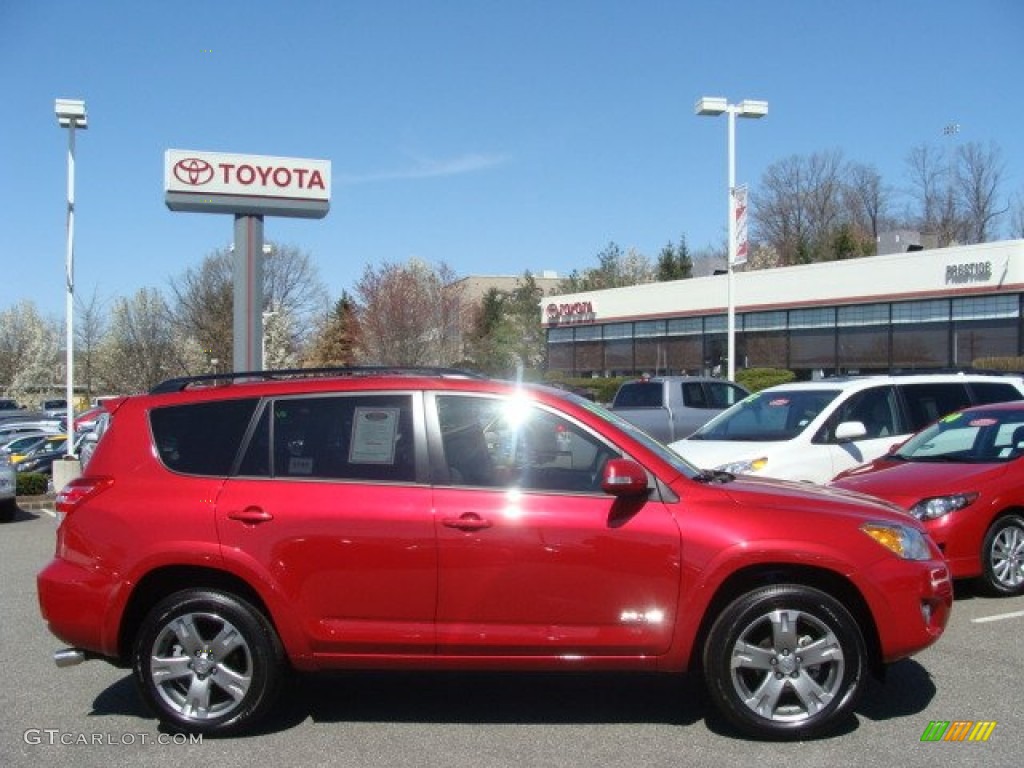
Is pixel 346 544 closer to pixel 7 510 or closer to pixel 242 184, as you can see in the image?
pixel 7 510

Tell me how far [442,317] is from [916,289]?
70.4 ft

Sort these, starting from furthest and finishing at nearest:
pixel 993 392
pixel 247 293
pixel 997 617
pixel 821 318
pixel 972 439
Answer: pixel 821 318
pixel 247 293
pixel 993 392
pixel 972 439
pixel 997 617

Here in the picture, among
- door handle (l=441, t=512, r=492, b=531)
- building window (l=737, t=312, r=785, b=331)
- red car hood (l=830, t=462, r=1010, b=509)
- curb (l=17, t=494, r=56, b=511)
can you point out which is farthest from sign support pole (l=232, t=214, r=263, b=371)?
building window (l=737, t=312, r=785, b=331)

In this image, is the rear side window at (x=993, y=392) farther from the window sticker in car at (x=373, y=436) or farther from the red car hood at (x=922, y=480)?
the window sticker in car at (x=373, y=436)

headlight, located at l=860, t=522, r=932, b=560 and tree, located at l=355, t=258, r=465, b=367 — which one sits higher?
tree, located at l=355, t=258, r=465, b=367

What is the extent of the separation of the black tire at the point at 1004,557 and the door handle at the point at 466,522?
480 centimetres

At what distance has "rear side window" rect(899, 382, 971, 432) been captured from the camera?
10836 millimetres

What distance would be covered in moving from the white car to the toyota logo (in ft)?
35.1

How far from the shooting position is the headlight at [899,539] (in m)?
4.96

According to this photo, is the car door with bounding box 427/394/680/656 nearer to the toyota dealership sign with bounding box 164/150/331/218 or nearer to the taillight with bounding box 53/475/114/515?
the taillight with bounding box 53/475/114/515

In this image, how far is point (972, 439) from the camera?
8891 mm

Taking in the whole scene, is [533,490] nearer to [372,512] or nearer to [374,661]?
[372,512]

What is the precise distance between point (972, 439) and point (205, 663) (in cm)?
687

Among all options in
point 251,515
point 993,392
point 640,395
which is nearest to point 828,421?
point 993,392
